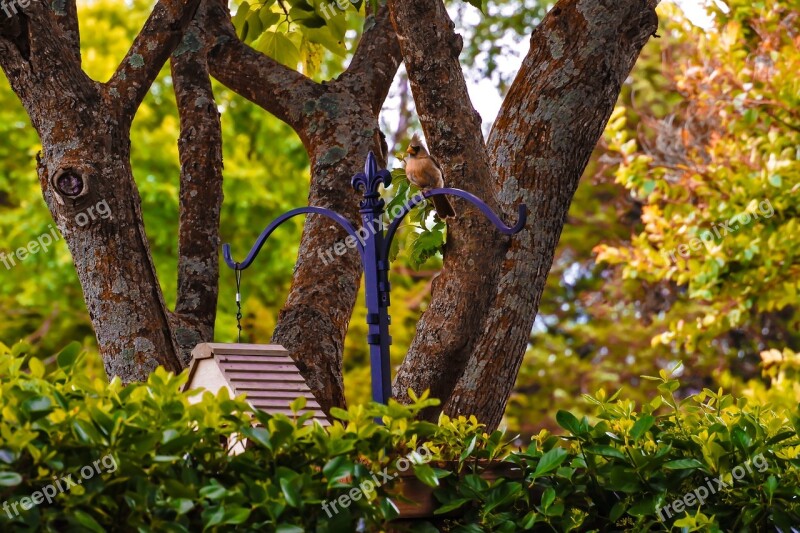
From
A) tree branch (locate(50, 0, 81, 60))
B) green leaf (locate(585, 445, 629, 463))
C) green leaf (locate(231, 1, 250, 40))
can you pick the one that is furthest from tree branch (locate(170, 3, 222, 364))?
green leaf (locate(585, 445, 629, 463))

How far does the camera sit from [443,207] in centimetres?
329

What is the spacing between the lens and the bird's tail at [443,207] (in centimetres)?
323

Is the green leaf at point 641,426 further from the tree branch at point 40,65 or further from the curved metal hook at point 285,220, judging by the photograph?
the tree branch at point 40,65

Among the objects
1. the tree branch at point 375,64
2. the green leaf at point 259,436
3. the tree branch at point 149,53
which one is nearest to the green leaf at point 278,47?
the tree branch at point 375,64

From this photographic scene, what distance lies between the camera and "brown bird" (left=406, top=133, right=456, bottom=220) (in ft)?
10.8

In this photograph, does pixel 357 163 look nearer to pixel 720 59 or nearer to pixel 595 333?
pixel 720 59

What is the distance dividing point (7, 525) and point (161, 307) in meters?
1.44

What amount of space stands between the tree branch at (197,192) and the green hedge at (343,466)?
47.6 inches

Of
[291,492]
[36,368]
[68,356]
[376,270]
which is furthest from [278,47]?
[291,492]
